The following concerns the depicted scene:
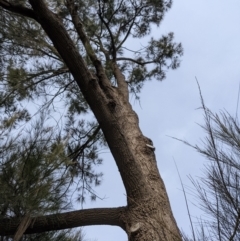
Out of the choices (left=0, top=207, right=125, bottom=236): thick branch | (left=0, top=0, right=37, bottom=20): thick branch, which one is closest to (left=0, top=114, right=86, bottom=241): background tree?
(left=0, top=207, right=125, bottom=236): thick branch

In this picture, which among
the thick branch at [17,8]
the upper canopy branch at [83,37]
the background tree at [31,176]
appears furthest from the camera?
the upper canopy branch at [83,37]

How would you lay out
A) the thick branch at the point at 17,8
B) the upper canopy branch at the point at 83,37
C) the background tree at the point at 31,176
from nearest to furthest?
the background tree at the point at 31,176, the thick branch at the point at 17,8, the upper canopy branch at the point at 83,37

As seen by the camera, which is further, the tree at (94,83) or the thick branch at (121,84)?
the thick branch at (121,84)

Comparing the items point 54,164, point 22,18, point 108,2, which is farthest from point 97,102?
point 108,2

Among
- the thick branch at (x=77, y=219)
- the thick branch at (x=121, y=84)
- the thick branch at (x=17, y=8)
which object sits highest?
the thick branch at (x=121, y=84)

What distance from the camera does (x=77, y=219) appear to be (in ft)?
8.59

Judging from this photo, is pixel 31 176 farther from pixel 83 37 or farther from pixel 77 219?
pixel 83 37

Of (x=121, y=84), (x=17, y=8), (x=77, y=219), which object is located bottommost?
(x=77, y=219)

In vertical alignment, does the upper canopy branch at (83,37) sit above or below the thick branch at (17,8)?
above

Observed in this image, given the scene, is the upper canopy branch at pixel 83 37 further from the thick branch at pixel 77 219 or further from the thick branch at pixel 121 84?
the thick branch at pixel 77 219

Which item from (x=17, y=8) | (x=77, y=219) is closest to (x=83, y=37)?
(x=17, y=8)

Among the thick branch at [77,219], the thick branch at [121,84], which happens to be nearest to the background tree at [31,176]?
the thick branch at [77,219]

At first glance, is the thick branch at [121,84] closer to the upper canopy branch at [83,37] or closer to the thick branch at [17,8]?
the upper canopy branch at [83,37]

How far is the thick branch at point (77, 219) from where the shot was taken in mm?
2547
